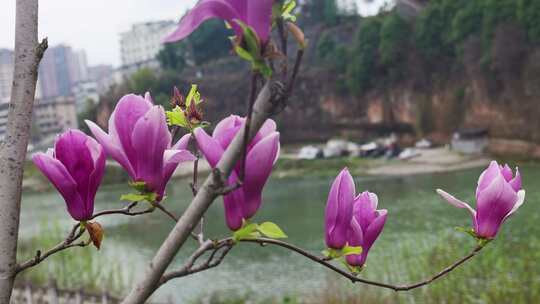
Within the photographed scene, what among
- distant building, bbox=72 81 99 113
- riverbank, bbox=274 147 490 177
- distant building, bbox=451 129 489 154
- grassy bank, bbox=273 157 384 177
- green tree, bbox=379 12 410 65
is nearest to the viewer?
riverbank, bbox=274 147 490 177

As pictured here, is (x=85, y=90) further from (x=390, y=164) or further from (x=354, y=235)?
(x=354, y=235)

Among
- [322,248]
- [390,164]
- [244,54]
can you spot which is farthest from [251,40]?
[390,164]

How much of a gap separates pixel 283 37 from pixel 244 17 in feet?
0.12

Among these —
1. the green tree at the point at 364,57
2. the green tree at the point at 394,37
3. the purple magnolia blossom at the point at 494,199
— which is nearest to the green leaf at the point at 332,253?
the purple magnolia blossom at the point at 494,199

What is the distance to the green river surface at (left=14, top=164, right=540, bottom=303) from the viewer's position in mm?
4277

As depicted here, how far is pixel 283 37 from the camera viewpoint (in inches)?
13.6

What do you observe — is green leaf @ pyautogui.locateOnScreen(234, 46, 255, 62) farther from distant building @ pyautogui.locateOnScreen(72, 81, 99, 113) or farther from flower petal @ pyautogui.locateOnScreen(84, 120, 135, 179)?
distant building @ pyautogui.locateOnScreen(72, 81, 99, 113)

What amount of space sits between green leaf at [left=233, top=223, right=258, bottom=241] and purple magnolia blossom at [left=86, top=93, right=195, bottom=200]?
0.07m

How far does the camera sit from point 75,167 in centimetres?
48

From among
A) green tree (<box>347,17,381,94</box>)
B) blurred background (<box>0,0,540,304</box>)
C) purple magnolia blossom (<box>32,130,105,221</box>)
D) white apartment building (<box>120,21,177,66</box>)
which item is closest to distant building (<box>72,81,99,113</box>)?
white apartment building (<box>120,21,177,66</box>)

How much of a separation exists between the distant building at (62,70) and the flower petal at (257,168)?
5240cm

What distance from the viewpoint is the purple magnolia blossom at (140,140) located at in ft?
1.47

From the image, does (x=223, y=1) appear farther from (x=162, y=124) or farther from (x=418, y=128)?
(x=418, y=128)

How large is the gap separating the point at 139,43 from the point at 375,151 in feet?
86.3
